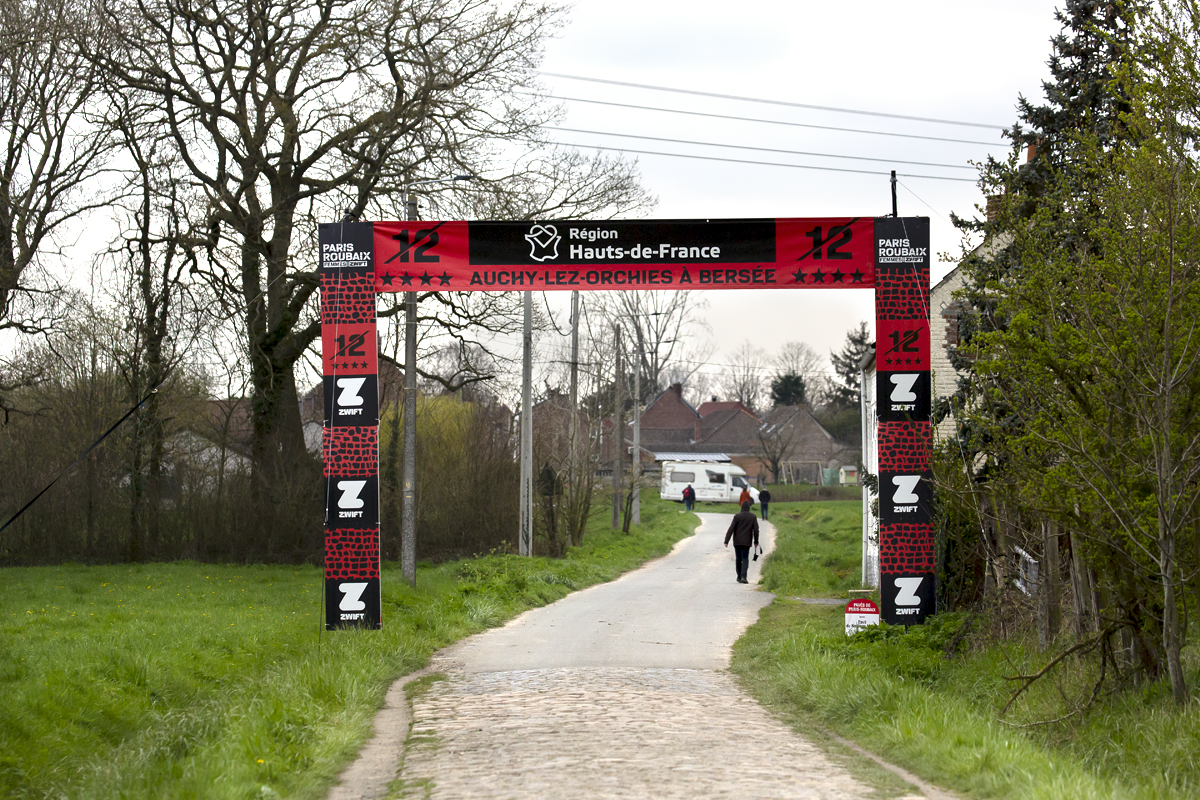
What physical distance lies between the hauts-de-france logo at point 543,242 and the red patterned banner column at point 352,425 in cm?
183

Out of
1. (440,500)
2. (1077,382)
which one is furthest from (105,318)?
(1077,382)

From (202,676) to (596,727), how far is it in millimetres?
5401

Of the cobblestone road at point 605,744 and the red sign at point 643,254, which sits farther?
the red sign at point 643,254

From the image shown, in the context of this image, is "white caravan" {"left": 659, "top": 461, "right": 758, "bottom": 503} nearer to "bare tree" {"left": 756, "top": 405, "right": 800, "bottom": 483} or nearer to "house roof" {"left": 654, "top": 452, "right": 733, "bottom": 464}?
"bare tree" {"left": 756, "top": 405, "right": 800, "bottom": 483}

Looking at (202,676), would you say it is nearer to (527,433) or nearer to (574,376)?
(527,433)

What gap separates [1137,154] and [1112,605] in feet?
12.0

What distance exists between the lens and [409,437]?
17469 mm

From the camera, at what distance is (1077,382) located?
816cm

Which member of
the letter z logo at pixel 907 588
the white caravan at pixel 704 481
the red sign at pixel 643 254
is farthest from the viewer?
the white caravan at pixel 704 481

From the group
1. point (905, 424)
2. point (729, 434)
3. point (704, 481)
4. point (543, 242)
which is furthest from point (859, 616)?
point (729, 434)

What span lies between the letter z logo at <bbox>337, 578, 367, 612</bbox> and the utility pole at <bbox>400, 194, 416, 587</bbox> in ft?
16.2

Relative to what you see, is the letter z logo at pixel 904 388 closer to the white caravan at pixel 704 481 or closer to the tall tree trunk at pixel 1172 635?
the tall tree trunk at pixel 1172 635

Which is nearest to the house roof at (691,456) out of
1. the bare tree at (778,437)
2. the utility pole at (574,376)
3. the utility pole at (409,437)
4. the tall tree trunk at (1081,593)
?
the bare tree at (778,437)

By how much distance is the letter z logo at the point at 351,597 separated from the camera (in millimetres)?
12328
